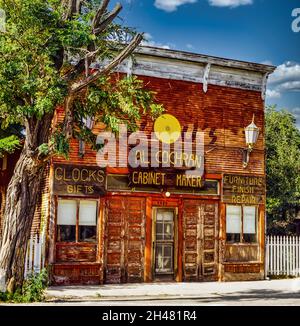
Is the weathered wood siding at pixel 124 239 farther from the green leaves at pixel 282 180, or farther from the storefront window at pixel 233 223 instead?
the green leaves at pixel 282 180

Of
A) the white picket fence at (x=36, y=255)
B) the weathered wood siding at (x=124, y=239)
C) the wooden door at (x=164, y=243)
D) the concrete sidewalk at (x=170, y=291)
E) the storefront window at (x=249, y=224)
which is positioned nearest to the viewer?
the concrete sidewalk at (x=170, y=291)

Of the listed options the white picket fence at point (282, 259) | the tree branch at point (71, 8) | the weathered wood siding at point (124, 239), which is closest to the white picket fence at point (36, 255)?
the weathered wood siding at point (124, 239)

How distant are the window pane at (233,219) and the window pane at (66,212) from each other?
5329 mm

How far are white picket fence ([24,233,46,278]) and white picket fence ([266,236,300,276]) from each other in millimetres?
8015

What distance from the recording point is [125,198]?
19.2m

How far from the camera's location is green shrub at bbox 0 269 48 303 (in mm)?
13707

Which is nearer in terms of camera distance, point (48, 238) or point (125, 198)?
point (48, 238)

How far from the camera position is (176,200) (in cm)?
2003

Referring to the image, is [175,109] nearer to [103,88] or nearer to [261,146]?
[261,146]

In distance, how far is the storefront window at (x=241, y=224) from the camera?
68.5 feet

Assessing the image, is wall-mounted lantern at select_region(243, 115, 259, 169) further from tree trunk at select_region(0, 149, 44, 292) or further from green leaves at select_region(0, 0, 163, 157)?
tree trunk at select_region(0, 149, 44, 292)

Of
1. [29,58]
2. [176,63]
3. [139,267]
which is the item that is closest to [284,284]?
[139,267]
